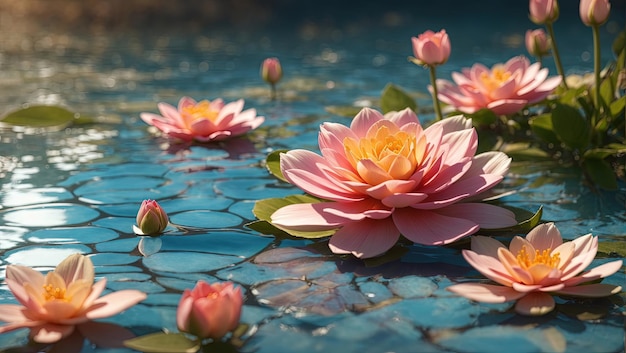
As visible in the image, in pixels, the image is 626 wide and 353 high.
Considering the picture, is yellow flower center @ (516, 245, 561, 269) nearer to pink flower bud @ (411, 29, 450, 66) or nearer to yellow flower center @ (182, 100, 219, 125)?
pink flower bud @ (411, 29, 450, 66)

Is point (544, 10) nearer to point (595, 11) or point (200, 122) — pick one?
point (595, 11)

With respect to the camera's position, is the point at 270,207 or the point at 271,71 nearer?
the point at 270,207

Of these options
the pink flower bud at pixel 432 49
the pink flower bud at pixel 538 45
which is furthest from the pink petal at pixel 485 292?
the pink flower bud at pixel 538 45

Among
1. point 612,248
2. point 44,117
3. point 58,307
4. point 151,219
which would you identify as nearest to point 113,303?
point 58,307

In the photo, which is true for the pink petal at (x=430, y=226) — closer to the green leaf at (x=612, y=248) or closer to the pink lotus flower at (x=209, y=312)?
the green leaf at (x=612, y=248)

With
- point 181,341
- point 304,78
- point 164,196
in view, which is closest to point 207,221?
point 164,196
